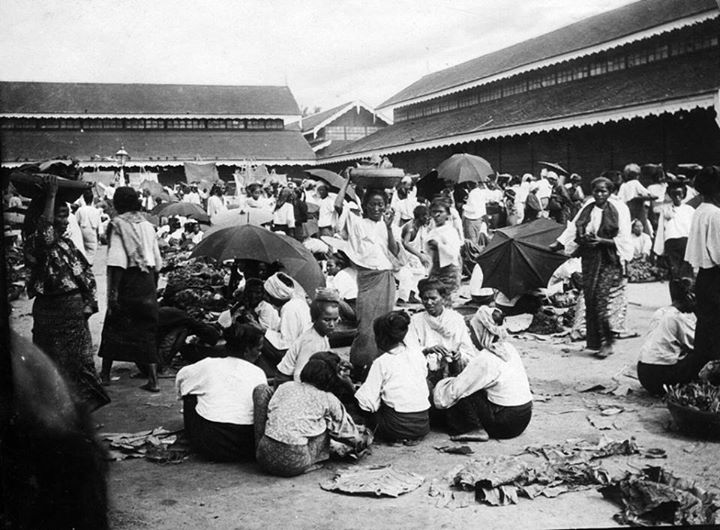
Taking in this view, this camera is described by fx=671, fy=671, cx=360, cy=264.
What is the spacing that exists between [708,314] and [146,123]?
1417 cm

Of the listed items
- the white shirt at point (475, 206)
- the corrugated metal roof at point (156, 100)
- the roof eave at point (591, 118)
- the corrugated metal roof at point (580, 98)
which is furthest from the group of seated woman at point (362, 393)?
the corrugated metal roof at point (580, 98)

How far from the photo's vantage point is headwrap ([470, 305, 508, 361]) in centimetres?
490

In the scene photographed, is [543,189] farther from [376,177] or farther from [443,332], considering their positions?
[443,332]

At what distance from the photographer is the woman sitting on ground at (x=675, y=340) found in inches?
216

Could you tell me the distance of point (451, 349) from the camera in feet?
18.5

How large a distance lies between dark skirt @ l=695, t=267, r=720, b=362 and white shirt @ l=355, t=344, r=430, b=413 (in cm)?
227

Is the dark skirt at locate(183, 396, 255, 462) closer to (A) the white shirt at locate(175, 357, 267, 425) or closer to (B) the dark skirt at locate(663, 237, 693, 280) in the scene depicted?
(A) the white shirt at locate(175, 357, 267, 425)

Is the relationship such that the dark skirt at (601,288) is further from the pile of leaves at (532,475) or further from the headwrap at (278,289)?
the headwrap at (278,289)

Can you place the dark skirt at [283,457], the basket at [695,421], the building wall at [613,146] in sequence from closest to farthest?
the dark skirt at [283,457]
the basket at [695,421]
the building wall at [613,146]


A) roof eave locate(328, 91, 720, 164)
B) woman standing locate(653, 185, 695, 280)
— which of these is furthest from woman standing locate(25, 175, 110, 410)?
roof eave locate(328, 91, 720, 164)

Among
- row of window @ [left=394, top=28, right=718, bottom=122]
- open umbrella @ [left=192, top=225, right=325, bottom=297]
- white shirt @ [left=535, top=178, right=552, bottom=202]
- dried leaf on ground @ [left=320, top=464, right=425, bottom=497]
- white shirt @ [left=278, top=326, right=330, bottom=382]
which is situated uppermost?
row of window @ [left=394, top=28, right=718, bottom=122]

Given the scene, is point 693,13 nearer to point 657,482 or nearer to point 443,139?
point 443,139

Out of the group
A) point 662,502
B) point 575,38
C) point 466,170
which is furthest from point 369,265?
point 575,38

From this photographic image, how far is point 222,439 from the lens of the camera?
14.7ft
